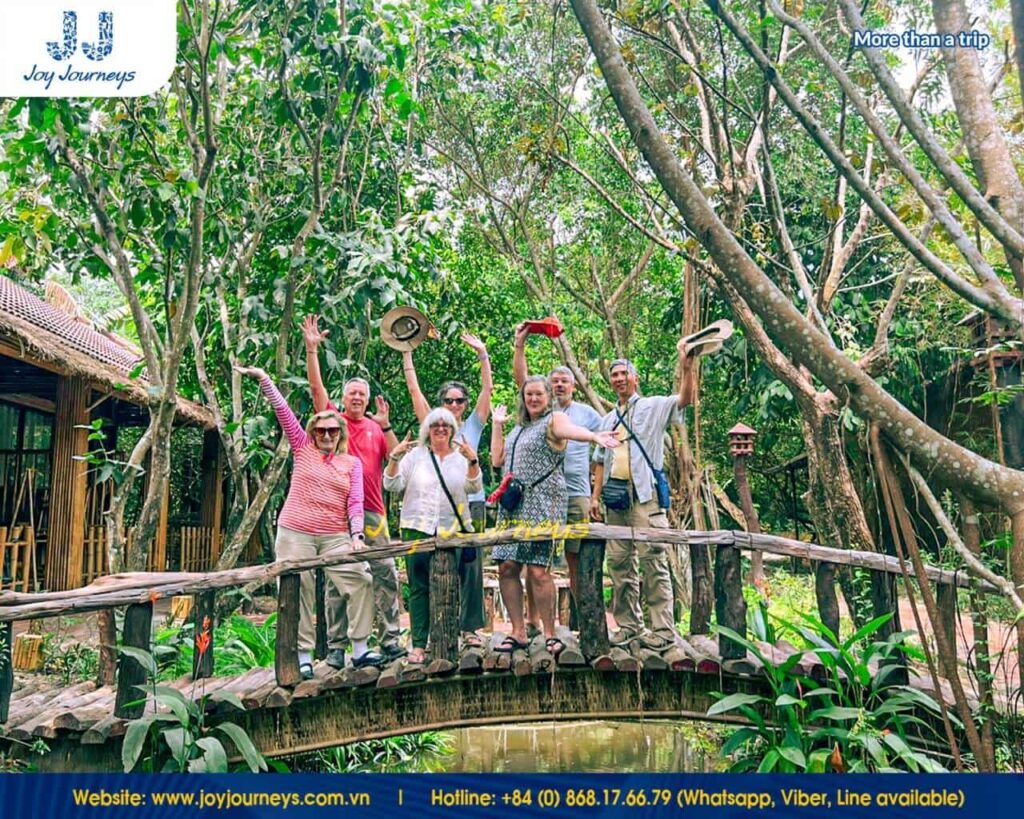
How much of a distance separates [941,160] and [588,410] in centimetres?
169

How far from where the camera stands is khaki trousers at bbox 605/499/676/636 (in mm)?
3621

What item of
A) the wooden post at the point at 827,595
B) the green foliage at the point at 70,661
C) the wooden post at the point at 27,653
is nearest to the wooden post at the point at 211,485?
the green foliage at the point at 70,661

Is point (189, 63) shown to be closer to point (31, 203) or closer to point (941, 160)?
point (31, 203)

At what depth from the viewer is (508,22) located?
5.94 metres

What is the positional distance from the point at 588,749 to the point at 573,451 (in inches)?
83.7

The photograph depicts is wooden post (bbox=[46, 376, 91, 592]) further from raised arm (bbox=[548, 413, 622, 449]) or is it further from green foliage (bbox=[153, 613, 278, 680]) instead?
raised arm (bbox=[548, 413, 622, 449])

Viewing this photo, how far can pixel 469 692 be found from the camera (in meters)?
3.60

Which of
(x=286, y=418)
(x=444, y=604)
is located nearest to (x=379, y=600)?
(x=444, y=604)

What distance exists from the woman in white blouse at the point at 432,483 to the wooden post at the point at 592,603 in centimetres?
51

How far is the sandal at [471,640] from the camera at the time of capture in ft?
12.0

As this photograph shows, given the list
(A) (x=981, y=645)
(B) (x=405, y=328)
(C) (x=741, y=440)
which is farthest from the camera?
(C) (x=741, y=440)

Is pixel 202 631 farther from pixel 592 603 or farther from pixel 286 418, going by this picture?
pixel 592 603

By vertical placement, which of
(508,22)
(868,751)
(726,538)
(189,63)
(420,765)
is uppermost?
(508,22)

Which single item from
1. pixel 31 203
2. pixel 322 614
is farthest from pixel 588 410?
pixel 31 203
